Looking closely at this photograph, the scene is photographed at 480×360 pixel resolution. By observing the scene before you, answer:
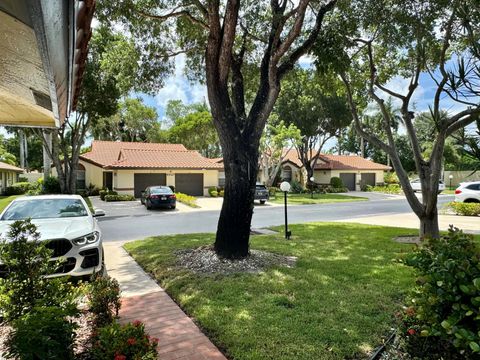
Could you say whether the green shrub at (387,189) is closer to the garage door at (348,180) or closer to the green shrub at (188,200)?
the garage door at (348,180)

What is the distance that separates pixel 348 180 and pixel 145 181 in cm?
2435

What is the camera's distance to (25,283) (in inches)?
120

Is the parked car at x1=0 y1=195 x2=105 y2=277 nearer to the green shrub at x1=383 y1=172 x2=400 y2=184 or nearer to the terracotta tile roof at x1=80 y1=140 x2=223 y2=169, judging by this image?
the terracotta tile roof at x1=80 y1=140 x2=223 y2=169

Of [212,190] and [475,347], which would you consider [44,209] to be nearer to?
[475,347]

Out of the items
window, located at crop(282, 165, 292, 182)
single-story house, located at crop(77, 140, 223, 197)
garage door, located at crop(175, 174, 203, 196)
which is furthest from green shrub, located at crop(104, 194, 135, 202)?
window, located at crop(282, 165, 292, 182)

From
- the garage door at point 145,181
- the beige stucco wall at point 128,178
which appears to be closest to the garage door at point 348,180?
the beige stucco wall at point 128,178

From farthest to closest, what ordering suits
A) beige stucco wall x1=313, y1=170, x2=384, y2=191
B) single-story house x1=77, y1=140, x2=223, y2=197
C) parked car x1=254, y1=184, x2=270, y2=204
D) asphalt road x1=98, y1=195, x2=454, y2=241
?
beige stucco wall x1=313, y1=170, x2=384, y2=191, single-story house x1=77, y1=140, x2=223, y2=197, parked car x1=254, y1=184, x2=270, y2=204, asphalt road x1=98, y1=195, x2=454, y2=241

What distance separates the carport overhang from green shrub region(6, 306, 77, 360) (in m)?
1.75

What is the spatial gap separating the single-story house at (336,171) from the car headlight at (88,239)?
30.8 m

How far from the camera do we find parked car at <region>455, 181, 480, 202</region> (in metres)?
17.9

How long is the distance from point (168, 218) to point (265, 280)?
10.5 meters

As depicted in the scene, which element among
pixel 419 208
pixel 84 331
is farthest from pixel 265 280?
pixel 419 208

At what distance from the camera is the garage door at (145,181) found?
26766mm

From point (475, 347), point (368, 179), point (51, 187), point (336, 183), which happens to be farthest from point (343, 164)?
point (475, 347)
